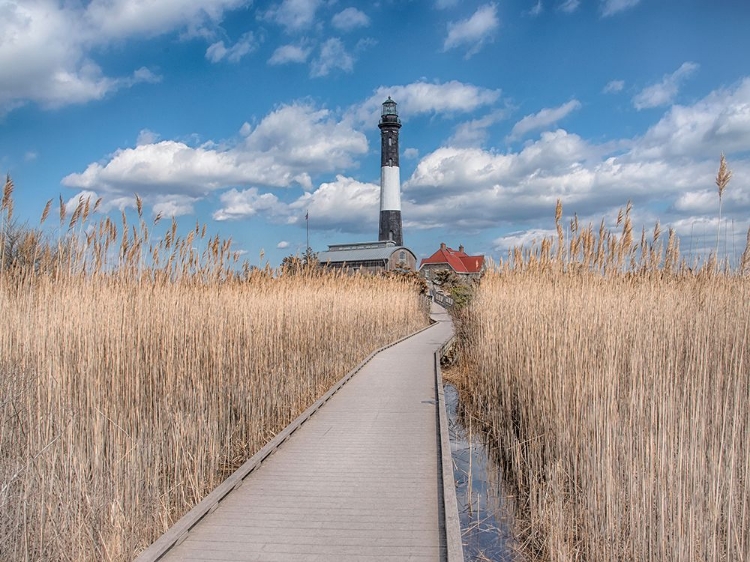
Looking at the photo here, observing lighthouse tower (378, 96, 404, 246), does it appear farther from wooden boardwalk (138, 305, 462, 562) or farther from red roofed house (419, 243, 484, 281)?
wooden boardwalk (138, 305, 462, 562)

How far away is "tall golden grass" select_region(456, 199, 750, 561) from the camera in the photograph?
9.11 feet

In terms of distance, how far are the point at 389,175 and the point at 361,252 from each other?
5940mm

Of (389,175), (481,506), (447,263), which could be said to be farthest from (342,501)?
(447,263)

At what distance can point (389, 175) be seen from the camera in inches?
1553

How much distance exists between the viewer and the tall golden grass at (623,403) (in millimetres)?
2775

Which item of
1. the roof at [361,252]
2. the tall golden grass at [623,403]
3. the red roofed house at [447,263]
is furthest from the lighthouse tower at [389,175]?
the tall golden grass at [623,403]

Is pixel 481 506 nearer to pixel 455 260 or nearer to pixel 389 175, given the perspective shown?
pixel 389 175

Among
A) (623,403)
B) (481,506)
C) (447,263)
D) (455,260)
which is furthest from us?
(455,260)

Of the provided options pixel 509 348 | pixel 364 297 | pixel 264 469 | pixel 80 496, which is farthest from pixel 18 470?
pixel 364 297

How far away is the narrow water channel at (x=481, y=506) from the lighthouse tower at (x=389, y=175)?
3459cm

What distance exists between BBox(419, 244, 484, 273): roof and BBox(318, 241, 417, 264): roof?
4.45 m

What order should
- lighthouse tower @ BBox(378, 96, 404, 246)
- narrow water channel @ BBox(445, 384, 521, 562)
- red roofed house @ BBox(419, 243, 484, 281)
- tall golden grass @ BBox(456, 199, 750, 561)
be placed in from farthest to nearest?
1. red roofed house @ BBox(419, 243, 484, 281)
2. lighthouse tower @ BBox(378, 96, 404, 246)
3. narrow water channel @ BBox(445, 384, 521, 562)
4. tall golden grass @ BBox(456, 199, 750, 561)

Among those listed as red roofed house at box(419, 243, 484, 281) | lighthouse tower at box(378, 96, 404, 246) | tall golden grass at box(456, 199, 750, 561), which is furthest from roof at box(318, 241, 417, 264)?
tall golden grass at box(456, 199, 750, 561)

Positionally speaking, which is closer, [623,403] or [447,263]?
[623,403]
